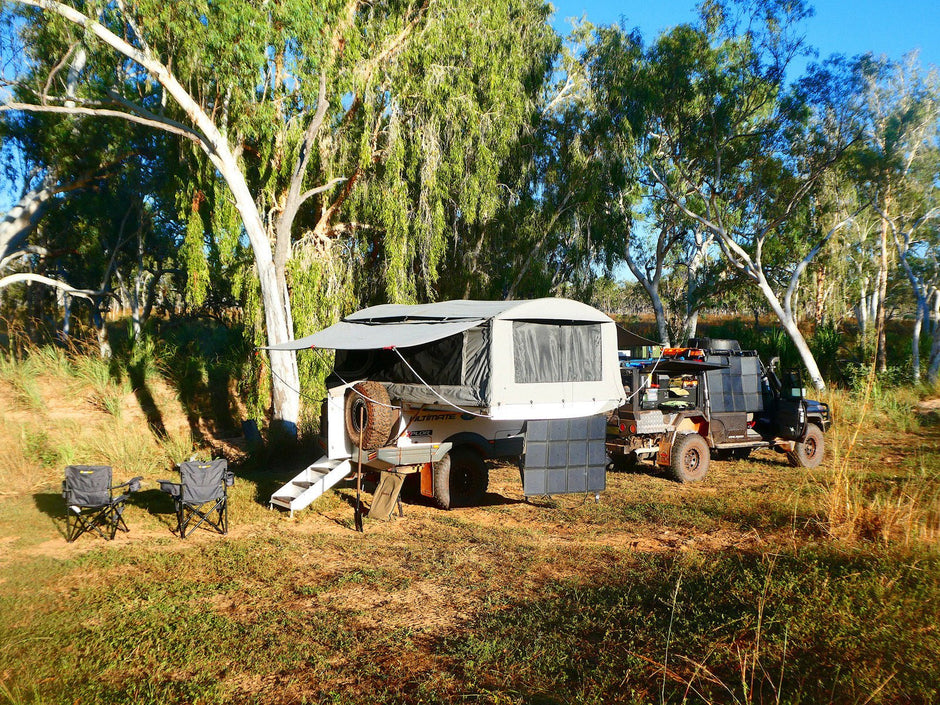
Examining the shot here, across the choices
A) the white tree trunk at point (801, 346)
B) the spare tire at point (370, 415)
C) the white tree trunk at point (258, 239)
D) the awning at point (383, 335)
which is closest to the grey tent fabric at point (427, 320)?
the awning at point (383, 335)

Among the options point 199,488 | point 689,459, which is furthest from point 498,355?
point 689,459

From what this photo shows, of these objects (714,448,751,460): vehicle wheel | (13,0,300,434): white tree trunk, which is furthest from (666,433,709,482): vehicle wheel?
(13,0,300,434): white tree trunk

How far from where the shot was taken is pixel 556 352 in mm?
9023

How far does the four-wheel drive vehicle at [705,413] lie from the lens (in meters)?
10.2

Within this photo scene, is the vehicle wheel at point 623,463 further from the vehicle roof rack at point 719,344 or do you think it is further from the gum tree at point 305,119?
the gum tree at point 305,119

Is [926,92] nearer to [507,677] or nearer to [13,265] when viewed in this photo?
[507,677]

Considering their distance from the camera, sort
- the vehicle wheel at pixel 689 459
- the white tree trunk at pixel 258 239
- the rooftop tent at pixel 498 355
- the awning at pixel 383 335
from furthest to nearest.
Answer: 1. the white tree trunk at pixel 258 239
2. the vehicle wheel at pixel 689 459
3. the rooftop tent at pixel 498 355
4. the awning at pixel 383 335

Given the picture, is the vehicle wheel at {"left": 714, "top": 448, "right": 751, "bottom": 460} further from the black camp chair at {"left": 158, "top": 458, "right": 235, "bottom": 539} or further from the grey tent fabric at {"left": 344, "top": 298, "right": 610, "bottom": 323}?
the black camp chair at {"left": 158, "top": 458, "right": 235, "bottom": 539}

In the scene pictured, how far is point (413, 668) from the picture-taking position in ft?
14.8

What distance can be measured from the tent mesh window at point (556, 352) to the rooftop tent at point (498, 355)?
0.01m

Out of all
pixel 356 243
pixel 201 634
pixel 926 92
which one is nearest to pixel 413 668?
pixel 201 634

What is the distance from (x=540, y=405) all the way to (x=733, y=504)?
2.79 m

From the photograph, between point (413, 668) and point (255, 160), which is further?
point (255, 160)

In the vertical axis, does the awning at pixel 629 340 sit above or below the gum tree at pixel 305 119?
below
